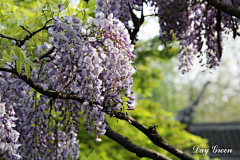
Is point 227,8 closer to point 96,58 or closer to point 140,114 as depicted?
point 96,58

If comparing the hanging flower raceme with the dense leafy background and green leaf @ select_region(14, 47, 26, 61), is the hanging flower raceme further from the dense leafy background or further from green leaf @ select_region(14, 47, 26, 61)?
the dense leafy background

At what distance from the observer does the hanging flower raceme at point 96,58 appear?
1.47 m

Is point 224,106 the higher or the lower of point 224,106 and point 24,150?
the higher

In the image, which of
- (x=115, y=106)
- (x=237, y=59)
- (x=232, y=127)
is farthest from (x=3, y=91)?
(x=237, y=59)

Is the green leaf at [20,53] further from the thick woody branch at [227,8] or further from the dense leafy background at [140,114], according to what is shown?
the thick woody branch at [227,8]

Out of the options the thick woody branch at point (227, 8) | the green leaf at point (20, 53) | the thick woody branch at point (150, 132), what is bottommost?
the thick woody branch at point (150, 132)

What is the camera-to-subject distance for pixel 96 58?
1470 millimetres

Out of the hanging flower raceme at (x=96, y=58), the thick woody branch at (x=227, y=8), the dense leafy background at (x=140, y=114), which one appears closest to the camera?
the hanging flower raceme at (x=96, y=58)

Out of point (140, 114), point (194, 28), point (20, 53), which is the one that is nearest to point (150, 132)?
point (20, 53)

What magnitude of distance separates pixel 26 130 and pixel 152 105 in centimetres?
405

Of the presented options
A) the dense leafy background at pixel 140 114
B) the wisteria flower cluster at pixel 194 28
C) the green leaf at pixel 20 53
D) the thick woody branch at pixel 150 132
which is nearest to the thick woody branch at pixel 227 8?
Answer: the wisteria flower cluster at pixel 194 28

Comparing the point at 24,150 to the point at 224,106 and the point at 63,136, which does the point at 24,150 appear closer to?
the point at 63,136

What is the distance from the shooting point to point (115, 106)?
152 centimetres

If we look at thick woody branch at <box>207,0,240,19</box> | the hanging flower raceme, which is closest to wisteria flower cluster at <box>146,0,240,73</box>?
thick woody branch at <box>207,0,240,19</box>
